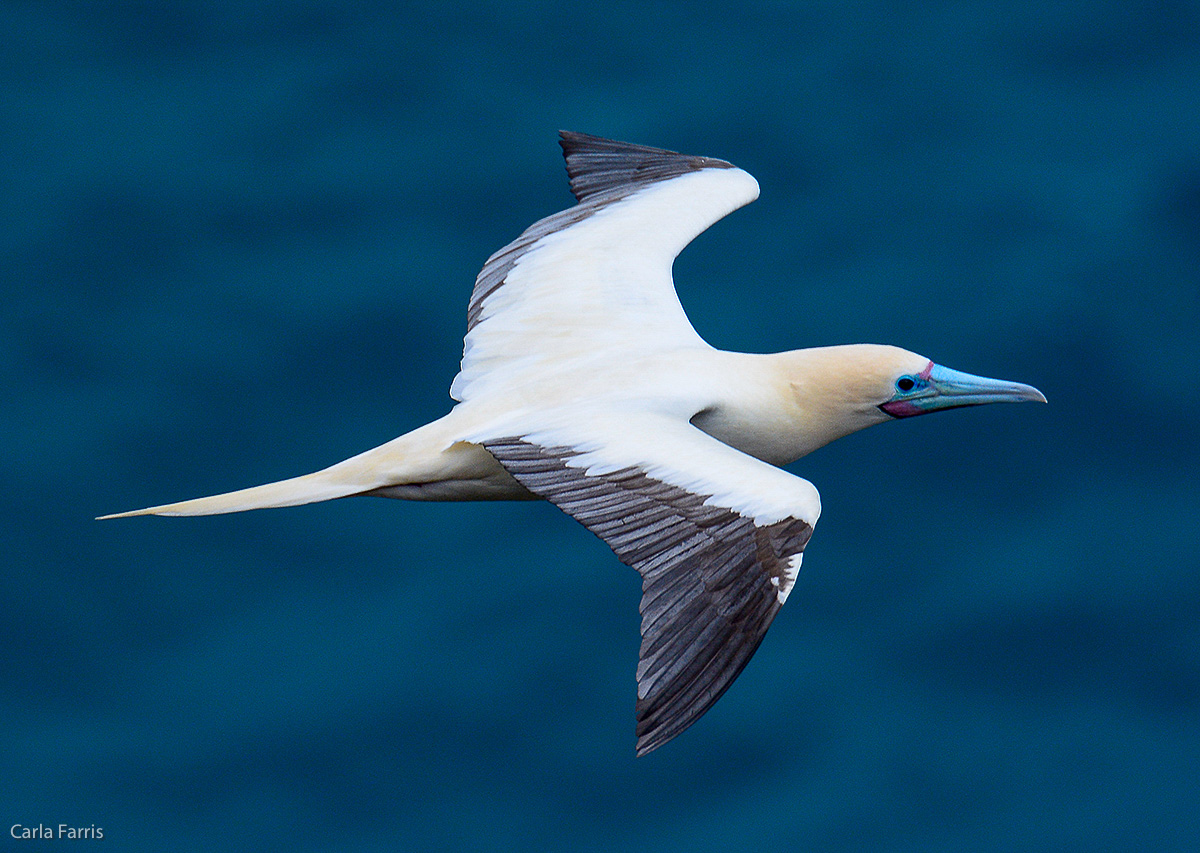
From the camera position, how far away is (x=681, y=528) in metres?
8.92

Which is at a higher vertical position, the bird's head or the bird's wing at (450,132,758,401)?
the bird's wing at (450,132,758,401)

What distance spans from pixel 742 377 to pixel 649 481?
4.38 feet

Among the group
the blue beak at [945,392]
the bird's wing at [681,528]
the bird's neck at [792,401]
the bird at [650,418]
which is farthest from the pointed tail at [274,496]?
the blue beak at [945,392]

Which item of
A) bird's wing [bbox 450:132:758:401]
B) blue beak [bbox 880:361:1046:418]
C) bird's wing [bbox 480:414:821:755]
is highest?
bird's wing [bbox 450:132:758:401]

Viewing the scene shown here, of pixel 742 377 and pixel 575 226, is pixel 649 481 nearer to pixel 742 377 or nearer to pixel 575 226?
pixel 742 377

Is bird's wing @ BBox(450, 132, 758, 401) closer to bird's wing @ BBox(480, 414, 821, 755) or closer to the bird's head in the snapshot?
the bird's head

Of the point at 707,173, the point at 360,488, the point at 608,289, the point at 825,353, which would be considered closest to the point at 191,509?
the point at 360,488

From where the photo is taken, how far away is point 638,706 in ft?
27.3

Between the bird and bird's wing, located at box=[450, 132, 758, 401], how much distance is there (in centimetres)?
1

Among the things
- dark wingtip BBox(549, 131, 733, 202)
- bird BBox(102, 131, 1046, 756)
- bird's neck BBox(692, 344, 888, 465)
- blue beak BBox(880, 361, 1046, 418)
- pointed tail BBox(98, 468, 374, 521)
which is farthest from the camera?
dark wingtip BBox(549, 131, 733, 202)

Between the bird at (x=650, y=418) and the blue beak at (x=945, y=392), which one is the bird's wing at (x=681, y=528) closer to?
the bird at (x=650, y=418)

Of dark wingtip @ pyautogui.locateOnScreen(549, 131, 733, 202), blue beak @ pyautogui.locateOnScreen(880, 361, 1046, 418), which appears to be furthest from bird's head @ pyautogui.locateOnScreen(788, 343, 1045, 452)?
dark wingtip @ pyautogui.locateOnScreen(549, 131, 733, 202)

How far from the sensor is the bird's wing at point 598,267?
35.3ft

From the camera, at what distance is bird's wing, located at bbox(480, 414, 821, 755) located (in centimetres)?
846
